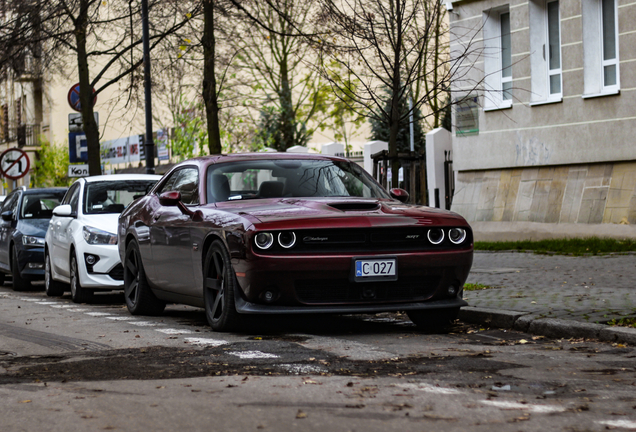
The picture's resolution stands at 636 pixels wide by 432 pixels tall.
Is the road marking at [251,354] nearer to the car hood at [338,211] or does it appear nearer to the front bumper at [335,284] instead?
the front bumper at [335,284]

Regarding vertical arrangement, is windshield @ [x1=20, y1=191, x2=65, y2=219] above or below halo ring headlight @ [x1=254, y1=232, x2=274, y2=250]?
above

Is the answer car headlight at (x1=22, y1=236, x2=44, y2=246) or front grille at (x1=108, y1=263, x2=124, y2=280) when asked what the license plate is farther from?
car headlight at (x1=22, y1=236, x2=44, y2=246)

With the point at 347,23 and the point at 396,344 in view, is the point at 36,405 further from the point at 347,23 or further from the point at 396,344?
the point at 347,23

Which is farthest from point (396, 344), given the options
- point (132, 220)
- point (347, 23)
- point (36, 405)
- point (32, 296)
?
point (32, 296)

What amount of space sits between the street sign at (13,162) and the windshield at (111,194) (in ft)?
38.3

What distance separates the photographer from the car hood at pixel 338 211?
836 cm

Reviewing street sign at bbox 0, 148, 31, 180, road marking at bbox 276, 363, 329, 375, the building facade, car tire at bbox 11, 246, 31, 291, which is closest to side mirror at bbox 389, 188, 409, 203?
road marking at bbox 276, 363, 329, 375

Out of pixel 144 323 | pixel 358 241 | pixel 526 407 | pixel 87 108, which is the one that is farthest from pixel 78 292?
pixel 87 108

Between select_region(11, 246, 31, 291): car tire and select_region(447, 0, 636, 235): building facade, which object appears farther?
select_region(447, 0, 636, 235): building facade

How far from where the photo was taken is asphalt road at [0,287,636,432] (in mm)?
5137

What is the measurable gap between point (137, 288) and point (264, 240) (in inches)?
126

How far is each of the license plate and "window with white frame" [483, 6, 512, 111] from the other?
47.3ft

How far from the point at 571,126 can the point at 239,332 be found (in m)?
13.3

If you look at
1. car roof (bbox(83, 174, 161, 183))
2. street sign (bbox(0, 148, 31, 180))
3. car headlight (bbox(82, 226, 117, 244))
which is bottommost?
car headlight (bbox(82, 226, 117, 244))
